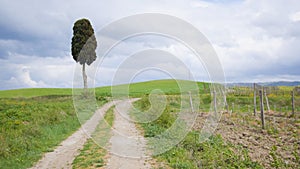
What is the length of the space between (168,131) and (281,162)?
5683 millimetres

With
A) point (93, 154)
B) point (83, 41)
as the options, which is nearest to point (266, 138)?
point (93, 154)

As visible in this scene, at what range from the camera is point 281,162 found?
884 centimetres

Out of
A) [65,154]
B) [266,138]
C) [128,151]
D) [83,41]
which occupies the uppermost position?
[83,41]

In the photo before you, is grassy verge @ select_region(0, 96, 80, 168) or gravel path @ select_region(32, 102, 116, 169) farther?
grassy verge @ select_region(0, 96, 80, 168)

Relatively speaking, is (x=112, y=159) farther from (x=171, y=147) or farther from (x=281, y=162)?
(x=281, y=162)

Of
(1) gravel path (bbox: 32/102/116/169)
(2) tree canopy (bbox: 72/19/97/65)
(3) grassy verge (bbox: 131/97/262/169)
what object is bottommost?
(1) gravel path (bbox: 32/102/116/169)

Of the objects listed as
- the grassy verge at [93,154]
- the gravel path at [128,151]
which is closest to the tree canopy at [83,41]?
the gravel path at [128,151]

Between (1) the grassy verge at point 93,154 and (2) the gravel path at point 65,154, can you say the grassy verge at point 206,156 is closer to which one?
(1) the grassy verge at point 93,154

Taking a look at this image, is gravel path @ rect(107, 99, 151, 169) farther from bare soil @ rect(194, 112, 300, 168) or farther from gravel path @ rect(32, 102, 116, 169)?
bare soil @ rect(194, 112, 300, 168)

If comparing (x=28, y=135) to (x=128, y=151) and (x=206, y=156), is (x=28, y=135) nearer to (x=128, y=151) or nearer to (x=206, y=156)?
(x=128, y=151)

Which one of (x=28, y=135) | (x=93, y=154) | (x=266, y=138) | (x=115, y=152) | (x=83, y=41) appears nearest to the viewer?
(x=93, y=154)

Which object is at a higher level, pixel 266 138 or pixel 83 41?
pixel 83 41

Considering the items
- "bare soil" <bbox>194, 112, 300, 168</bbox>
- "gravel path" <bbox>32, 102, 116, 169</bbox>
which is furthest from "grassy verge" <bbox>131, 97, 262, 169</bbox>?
"gravel path" <bbox>32, 102, 116, 169</bbox>

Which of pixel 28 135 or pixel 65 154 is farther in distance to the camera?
pixel 28 135
